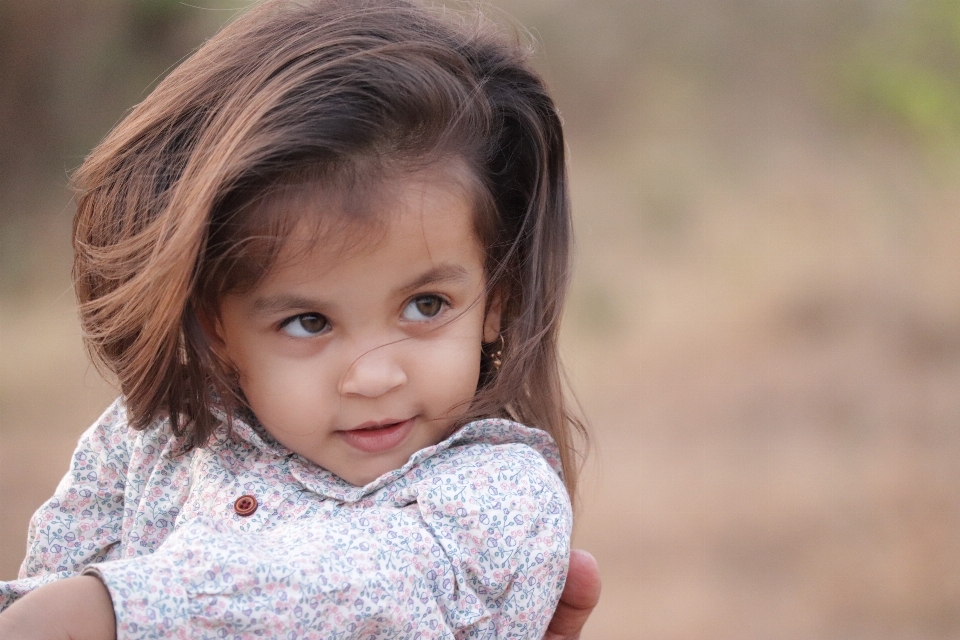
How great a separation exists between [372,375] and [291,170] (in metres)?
0.28

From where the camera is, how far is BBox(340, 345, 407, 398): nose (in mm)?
1372

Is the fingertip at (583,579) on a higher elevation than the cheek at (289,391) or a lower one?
lower

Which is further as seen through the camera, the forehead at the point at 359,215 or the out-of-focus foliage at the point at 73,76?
the out-of-focus foliage at the point at 73,76

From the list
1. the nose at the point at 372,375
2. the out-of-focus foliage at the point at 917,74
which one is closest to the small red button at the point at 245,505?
the nose at the point at 372,375

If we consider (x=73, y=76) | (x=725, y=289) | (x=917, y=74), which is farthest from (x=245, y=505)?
(x=917, y=74)

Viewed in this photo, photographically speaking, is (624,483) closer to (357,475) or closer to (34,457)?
(34,457)

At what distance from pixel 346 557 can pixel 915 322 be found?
489cm

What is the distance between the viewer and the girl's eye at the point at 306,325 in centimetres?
140

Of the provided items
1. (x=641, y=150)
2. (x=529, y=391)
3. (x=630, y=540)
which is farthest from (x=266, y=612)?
(x=641, y=150)

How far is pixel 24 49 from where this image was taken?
458cm

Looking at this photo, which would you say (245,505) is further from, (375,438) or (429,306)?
(429,306)


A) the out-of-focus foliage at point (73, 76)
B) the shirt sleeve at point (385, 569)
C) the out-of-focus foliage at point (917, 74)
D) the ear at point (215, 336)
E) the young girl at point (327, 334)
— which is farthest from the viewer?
the out-of-focus foliage at point (917, 74)

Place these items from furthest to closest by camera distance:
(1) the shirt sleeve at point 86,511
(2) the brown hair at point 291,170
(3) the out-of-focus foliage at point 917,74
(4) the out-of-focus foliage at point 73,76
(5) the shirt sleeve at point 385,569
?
(3) the out-of-focus foliage at point 917,74 < (4) the out-of-focus foliage at point 73,76 < (1) the shirt sleeve at point 86,511 < (2) the brown hair at point 291,170 < (5) the shirt sleeve at point 385,569

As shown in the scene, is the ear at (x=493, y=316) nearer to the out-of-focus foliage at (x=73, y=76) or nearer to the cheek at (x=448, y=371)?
the cheek at (x=448, y=371)
